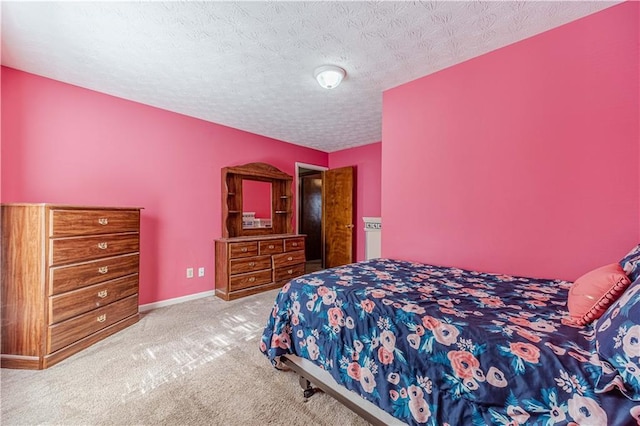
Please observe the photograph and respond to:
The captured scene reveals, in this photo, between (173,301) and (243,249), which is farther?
(243,249)

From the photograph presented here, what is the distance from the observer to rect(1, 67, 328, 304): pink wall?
Answer: 2.22 metres

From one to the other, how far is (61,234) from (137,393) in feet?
4.29

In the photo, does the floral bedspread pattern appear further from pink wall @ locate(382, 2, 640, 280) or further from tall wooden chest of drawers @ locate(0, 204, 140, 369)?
tall wooden chest of drawers @ locate(0, 204, 140, 369)

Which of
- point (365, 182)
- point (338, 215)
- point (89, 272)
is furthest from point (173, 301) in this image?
point (365, 182)

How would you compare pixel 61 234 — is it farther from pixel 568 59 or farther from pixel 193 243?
pixel 568 59

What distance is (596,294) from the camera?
1.05 m

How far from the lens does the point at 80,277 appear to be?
6.56 feet

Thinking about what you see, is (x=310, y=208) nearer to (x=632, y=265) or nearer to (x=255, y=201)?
(x=255, y=201)

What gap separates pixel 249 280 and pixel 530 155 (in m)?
3.26

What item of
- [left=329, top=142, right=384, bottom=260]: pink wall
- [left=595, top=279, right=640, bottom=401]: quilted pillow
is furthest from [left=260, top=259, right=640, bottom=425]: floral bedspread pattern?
[left=329, top=142, right=384, bottom=260]: pink wall

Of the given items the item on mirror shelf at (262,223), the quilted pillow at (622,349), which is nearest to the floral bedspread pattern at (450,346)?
the quilted pillow at (622,349)

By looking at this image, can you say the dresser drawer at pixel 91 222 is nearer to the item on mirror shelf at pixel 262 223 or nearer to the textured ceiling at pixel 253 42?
the textured ceiling at pixel 253 42

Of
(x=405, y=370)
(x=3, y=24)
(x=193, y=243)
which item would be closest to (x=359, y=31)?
(x=405, y=370)

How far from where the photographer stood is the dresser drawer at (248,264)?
324 centimetres
